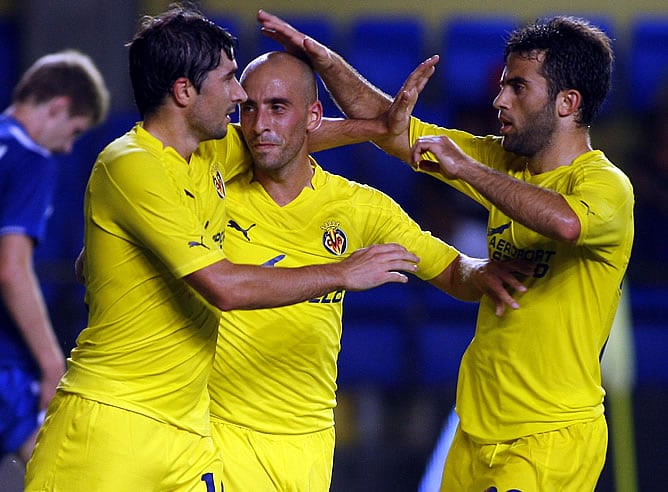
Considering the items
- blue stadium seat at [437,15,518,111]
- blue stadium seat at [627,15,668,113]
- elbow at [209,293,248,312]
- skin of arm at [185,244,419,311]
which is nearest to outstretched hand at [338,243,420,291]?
skin of arm at [185,244,419,311]

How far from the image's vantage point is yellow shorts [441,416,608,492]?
324cm

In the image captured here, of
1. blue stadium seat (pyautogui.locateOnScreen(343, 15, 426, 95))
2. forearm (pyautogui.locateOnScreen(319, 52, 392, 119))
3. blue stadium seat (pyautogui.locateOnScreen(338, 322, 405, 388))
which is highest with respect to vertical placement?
blue stadium seat (pyautogui.locateOnScreen(343, 15, 426, 95))

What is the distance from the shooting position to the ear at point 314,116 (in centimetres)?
362

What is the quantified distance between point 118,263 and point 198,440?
0.55 metres

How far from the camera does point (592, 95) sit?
3.47m

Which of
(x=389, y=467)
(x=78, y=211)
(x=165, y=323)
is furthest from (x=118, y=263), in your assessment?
(x=78, y=211)

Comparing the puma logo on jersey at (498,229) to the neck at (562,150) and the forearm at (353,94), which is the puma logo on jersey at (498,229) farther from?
the forearm at (353,94)

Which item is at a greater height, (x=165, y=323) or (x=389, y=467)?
(x=165, y=323)

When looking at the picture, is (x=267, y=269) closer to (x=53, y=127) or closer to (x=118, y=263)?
(x=118, y=263)

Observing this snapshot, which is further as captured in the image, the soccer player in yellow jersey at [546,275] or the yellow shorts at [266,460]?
the yellow shorts at [266,460]

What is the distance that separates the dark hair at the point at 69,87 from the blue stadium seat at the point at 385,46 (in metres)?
2.92

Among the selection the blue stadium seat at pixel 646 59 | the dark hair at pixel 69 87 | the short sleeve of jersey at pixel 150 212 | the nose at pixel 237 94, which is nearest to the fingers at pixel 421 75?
the nose at pixel 237 94

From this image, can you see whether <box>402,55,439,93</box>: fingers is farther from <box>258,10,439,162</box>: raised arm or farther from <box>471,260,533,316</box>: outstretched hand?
<box>471,260,533,316</box>: outstretched hand

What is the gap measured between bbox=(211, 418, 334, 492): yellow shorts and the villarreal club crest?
0.60 metres
